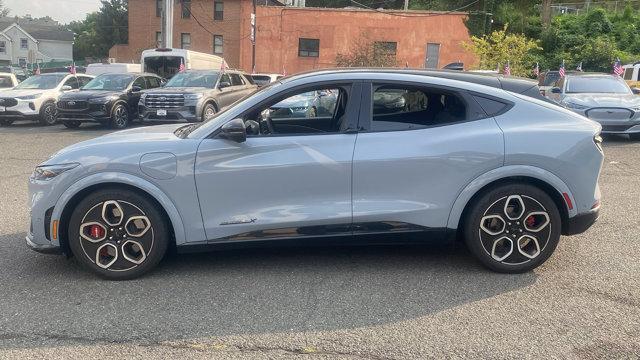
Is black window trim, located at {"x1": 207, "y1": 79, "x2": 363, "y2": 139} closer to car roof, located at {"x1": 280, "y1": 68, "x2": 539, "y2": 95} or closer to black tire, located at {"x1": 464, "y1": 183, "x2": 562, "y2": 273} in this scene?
car roof, located at {"x1": 280, "y1": 68, "x2": 539, "y2": 95}

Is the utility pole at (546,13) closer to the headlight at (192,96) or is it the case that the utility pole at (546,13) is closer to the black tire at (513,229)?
the headlight at (192,96)

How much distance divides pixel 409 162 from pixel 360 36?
35.7m

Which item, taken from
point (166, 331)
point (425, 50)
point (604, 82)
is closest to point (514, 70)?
point (604, 82)

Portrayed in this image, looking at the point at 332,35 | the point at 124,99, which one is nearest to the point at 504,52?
the point at 332,35

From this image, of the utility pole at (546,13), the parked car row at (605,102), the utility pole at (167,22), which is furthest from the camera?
the utility pole at (546,13)

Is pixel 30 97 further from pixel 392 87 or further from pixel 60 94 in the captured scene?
pixel 392 87

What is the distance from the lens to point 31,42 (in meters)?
69.8

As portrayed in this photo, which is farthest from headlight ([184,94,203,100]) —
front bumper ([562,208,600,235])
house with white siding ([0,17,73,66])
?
house with white siding ([0,17,73,66])

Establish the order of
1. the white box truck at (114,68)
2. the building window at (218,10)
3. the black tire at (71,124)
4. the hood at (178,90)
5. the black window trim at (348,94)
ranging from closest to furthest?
1. the black window trim at (348,94)
2. the hood at (178,90)
3. the black tire at (71,124)
4. the white box truck at (114,68)
5. the building window at (218,10)

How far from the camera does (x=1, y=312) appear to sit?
3.80 metres

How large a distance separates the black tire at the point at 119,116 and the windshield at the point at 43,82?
9.97 ft

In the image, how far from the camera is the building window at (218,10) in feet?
141

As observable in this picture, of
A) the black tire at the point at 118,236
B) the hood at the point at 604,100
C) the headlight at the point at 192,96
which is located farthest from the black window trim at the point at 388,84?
the headlight at the point at 192,96

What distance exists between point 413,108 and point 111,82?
14.3 metres
